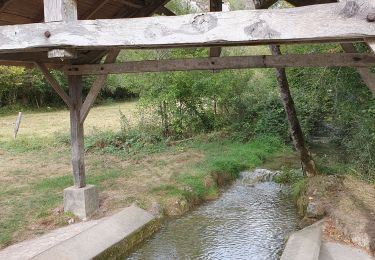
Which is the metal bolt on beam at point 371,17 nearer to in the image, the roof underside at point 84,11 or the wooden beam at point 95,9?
the roof underside at point 84,11

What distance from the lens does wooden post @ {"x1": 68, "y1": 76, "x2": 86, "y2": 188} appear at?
711cm

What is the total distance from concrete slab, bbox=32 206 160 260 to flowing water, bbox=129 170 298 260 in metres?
0.21

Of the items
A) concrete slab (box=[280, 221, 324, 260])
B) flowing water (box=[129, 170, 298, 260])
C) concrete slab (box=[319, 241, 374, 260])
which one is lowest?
flowing water (box=[129, 170, 298, 260])

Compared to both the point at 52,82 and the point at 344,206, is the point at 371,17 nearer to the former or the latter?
the point at 344,206

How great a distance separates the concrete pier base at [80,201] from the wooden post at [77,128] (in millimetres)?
155

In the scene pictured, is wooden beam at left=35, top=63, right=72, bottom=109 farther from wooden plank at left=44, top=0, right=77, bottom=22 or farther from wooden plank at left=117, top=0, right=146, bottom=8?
wooden plank at left=44, top=0, right=77, bottom=22

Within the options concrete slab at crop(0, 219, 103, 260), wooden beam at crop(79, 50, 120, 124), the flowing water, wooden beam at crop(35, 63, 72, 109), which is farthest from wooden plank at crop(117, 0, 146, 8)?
the flowing water

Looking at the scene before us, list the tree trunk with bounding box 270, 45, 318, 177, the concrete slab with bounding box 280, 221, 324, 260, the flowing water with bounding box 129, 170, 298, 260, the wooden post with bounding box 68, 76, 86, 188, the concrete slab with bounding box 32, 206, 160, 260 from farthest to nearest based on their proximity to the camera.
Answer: the tree trunk with bounding box 270, 45, 318, 177 < the wooden post with bounding box 68, 76, 86, 188 < the flowing water with bounding box 129, 170, 298, 260 < the concrete slab with bounding box 32, 206, 160, 260 < the concrete slab with bounding box 280, 221, 324, 260

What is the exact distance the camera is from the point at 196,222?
7.65 m

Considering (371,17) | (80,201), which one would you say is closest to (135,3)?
(80,201)

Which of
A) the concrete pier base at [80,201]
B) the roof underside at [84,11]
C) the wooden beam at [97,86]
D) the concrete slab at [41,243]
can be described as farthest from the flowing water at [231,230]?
the roof underside at [84,11]

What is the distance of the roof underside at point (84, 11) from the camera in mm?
5906

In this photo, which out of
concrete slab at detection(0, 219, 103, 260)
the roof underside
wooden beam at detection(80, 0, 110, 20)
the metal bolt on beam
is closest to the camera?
the metal bolt on beam

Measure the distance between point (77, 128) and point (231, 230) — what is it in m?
3.22
